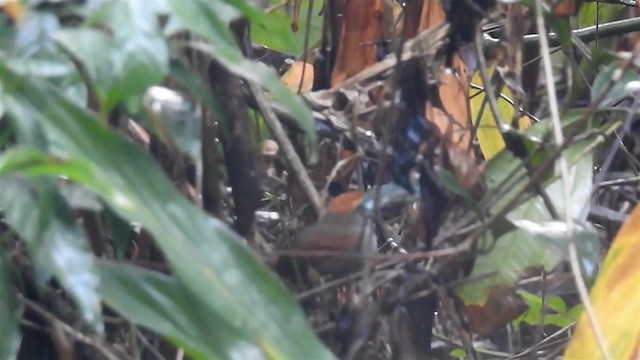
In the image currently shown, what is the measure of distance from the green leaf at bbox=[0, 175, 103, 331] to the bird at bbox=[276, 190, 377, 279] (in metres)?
0.31

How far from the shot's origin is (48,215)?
413 millimetres

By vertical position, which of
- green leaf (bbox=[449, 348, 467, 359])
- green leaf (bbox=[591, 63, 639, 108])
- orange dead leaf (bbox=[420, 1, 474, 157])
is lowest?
green leaf (bbox=[449, 348, 467, 359])

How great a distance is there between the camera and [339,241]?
0.73 meters

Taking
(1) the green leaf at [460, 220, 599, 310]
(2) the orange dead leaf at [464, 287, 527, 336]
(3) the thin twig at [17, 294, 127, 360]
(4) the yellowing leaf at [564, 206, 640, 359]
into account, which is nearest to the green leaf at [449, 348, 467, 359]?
(2) the orange dead leaf at [464, 287, 527, 336]

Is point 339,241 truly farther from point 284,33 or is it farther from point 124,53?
point 124,53

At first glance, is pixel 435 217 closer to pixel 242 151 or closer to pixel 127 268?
pixel 242 151

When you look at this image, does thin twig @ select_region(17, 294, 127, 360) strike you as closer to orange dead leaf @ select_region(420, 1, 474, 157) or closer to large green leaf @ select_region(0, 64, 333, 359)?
large green leaf @ select_region(0, 64, 333, 359)

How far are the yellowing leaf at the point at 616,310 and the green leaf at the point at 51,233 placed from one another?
38cm

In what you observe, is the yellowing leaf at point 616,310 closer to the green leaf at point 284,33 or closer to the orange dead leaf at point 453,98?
the orange dead leaf at point 453,98

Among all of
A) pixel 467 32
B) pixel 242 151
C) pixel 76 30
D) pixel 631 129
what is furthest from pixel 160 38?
pixel 631 129

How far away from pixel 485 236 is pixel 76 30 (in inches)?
17.3

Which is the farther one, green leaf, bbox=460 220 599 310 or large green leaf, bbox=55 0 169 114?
green leaf, bbox=460 220 599 310

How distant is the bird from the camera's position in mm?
726

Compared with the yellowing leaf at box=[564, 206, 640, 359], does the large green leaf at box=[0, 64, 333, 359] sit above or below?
above
